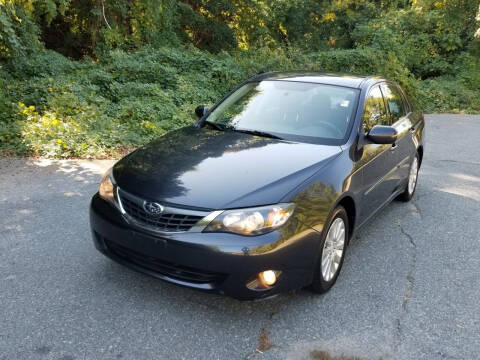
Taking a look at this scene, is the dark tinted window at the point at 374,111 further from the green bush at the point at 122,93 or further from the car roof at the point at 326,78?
the green bush at the point at 122,93

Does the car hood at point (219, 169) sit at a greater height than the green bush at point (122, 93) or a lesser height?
greater

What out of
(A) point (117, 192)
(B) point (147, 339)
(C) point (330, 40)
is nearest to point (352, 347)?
(B) point (147, 339)

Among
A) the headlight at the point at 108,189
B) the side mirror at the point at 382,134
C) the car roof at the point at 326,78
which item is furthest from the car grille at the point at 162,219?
the car roof at the point at 326,78

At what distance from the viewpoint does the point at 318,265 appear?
3.37 meters

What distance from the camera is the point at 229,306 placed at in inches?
133

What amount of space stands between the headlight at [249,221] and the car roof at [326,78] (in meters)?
2.02

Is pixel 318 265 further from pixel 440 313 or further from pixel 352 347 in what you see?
pixel 440 313

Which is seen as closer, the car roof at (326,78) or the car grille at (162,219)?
the car grille at (162,219)

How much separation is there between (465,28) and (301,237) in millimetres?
20055

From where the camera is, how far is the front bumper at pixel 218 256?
294 cm

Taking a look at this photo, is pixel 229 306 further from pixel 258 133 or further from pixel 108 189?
pixel 258 133

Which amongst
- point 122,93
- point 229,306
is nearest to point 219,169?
point 229,306

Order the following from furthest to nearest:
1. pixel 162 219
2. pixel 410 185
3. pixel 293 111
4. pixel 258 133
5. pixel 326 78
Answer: pixel 410 185 < pixel 326 78 < pixel 293 111 < pixel 258 133 < pixel 162 219

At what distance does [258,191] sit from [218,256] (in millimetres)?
524
